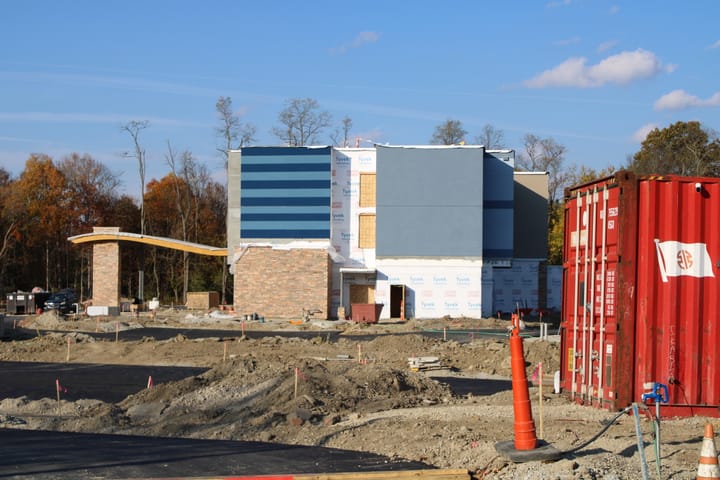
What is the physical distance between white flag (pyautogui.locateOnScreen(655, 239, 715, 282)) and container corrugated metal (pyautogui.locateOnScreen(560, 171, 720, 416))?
0.6 inches

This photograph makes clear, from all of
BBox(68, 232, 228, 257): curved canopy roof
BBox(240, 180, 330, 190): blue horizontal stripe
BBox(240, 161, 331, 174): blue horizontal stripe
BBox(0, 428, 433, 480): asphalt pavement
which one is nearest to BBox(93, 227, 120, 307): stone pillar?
BBox(68, 232, 228, 257): curved canopy roof

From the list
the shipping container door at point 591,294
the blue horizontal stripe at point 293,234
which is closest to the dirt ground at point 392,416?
the shipping container door at point 591,294

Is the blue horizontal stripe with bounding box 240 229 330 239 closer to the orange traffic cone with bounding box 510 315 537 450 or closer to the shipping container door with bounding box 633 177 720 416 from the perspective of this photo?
the shipping container door with bounding box 633 177 720 416

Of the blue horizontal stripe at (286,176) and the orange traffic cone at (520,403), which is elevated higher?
the blue horizontal stripe at (286,176)

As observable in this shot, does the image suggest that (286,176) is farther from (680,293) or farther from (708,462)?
(708,462)

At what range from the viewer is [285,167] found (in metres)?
54.2

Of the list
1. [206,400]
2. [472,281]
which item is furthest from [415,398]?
[472,281]

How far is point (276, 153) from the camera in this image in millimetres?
54281

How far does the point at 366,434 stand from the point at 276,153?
4207 centimetres

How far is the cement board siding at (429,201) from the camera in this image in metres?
53.5

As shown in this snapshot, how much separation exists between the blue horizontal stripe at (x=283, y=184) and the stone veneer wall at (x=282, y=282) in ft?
13.2

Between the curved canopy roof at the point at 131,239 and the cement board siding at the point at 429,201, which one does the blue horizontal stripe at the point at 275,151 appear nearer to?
the cement board siding at the point at 429,201

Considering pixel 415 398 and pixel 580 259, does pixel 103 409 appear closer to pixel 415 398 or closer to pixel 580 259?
pixel 415 398

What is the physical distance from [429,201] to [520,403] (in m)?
44.2
